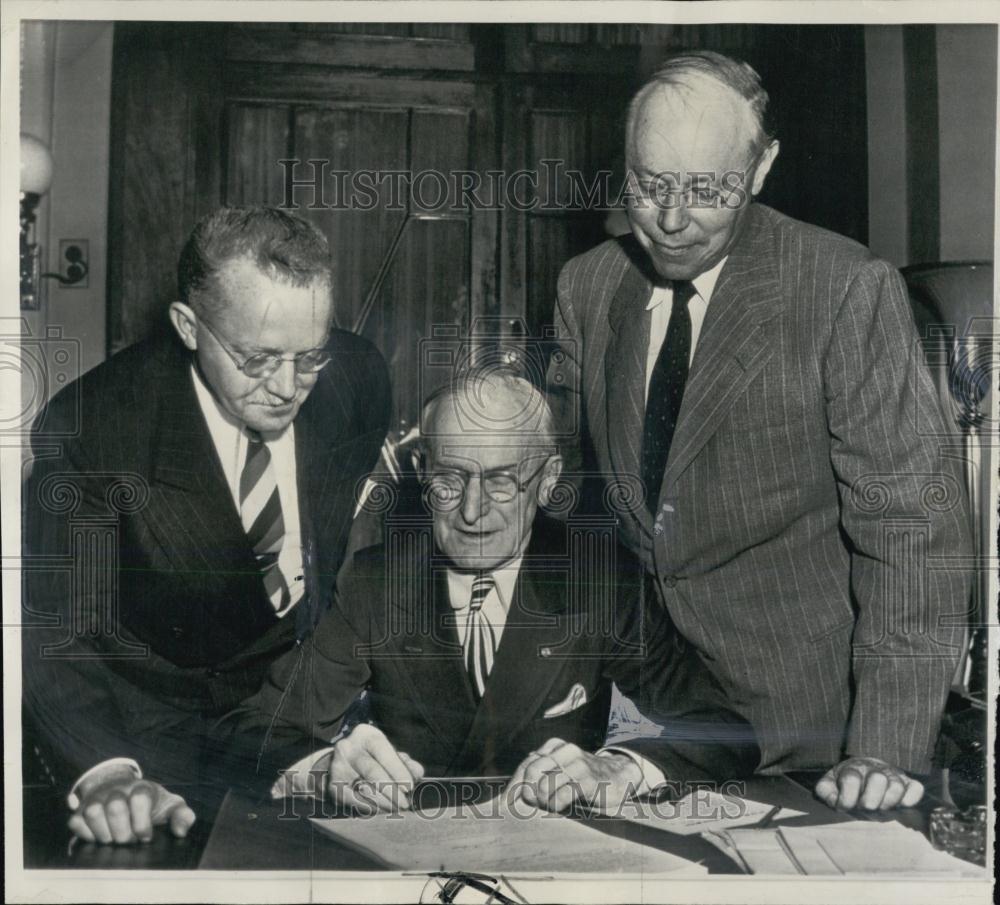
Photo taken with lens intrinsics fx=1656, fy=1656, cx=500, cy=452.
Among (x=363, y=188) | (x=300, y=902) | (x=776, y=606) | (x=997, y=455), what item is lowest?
(x=300, y=902)

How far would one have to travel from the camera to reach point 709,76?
531 centimetres

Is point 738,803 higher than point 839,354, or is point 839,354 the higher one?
point 839,354

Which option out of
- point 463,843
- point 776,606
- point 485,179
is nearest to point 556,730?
point 463,843

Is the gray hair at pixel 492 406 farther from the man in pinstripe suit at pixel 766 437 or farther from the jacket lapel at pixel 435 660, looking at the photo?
the jacket lapel at pixel 435 660

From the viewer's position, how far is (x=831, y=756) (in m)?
5.38

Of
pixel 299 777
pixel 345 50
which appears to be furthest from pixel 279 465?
pixel 345 50

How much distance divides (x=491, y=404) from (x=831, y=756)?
1.59m

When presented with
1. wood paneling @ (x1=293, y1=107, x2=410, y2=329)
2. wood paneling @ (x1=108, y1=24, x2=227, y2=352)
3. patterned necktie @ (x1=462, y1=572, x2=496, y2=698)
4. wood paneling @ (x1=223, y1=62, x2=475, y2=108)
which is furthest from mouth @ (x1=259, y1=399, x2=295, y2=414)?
wood paneling @ (x1=223, y1=62, x2=475, y2=108)

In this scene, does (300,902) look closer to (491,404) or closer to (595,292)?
(491,404)

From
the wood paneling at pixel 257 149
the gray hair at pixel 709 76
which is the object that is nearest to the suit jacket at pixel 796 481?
the gray hair at pixel 709 76

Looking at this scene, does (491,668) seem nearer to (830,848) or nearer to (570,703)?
(570,703)

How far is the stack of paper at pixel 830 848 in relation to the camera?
5379mm

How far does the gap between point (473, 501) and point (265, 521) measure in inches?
26.8

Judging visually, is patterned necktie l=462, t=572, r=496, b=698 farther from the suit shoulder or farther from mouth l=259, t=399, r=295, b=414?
the suit shoulder
